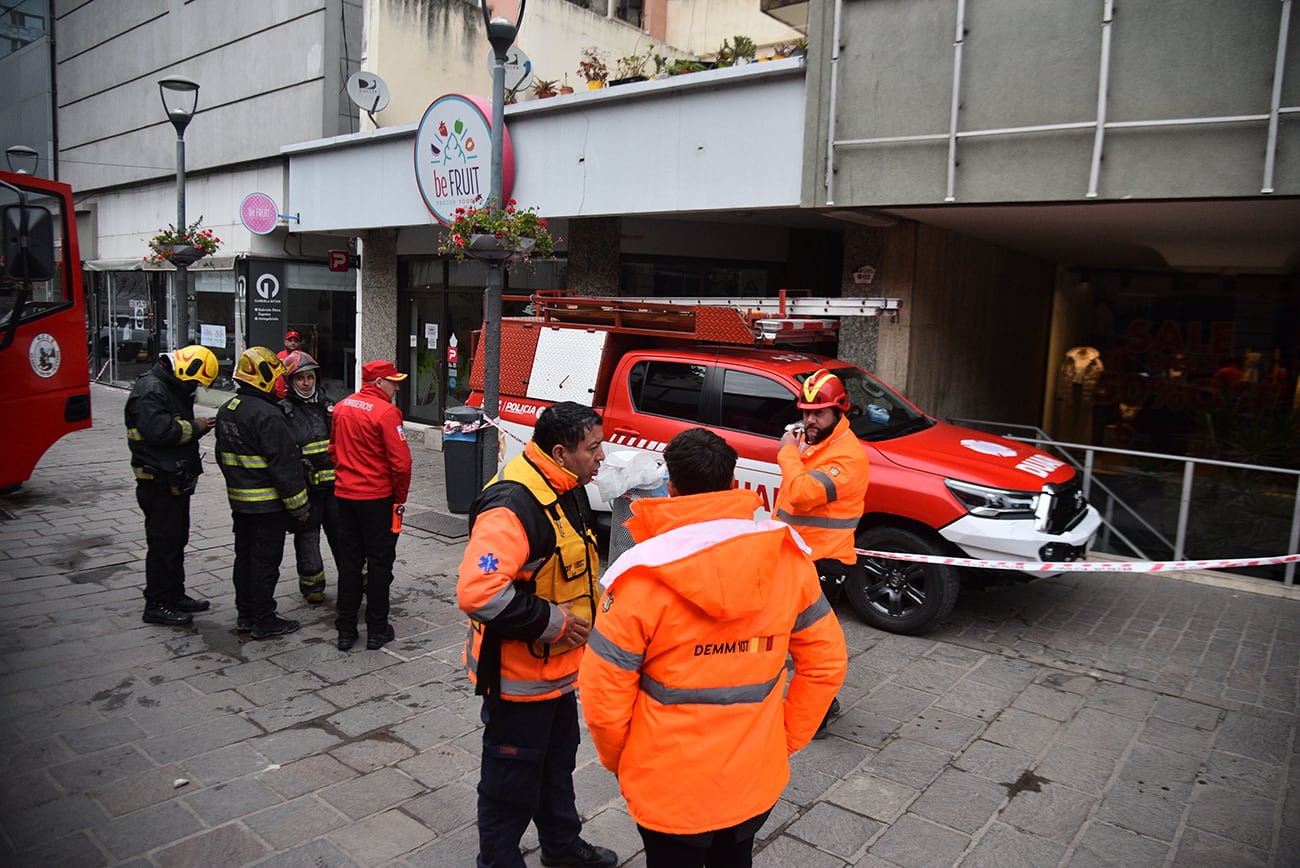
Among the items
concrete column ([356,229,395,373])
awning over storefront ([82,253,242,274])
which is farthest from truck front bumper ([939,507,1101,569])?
awning over storefront ([82,253,242,274])

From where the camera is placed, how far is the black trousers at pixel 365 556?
5691mm

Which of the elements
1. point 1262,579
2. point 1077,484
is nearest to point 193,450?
point 1077,484

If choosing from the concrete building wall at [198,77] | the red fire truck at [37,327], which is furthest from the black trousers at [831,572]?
the concrete building wall at [198,77]

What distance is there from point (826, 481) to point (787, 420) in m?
2.15

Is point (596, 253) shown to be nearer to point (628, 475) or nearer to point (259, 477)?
point (259, 477)

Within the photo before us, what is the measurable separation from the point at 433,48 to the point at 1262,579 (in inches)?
529

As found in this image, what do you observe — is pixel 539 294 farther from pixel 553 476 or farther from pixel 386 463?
pixel 553 476

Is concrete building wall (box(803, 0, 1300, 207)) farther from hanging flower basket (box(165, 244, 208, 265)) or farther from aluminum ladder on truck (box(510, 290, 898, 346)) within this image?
hanging flower basket (box(165, 244, 208, 265))

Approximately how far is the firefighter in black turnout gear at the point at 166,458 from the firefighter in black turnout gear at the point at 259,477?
1.31 feet

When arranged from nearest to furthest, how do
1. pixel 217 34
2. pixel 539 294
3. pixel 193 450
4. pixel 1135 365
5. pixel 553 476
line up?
pixel 553 476
pixel 193 450
pixel 539 294
pixel 1135 365
pixel 217 34

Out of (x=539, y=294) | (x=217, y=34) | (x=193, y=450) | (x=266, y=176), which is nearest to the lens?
(x=193, y=450)

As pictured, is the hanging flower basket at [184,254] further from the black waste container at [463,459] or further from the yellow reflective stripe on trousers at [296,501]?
the yellow reflective stripe on trousers at [296,501]

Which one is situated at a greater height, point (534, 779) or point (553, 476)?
point (553, 476)

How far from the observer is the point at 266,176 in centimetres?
1545
